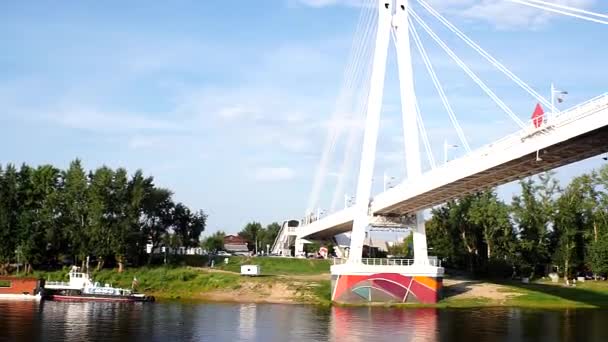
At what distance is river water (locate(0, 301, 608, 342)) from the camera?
3519cm

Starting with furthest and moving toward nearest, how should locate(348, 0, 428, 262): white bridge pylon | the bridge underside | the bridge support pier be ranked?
1. the bridge support pier
2. locate(348, 0, 428, 262): white bridge pylon
3. the bridge underside

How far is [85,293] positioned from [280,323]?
21847 millimetres

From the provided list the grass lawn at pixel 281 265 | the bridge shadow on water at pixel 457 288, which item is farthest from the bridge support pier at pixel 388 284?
the grass lawn at pixel 281 265

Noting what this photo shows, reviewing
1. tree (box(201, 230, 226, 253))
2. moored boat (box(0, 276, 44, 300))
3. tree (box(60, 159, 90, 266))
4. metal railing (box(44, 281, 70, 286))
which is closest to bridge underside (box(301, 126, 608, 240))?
metal railing (box(44, 281, 70, 286))

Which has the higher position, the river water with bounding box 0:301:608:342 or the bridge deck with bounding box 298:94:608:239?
the bridge deck with bounding box 298:94:608:239

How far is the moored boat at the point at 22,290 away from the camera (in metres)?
55.3

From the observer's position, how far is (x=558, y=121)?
33969 mm

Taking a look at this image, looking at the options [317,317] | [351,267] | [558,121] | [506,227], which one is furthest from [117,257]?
[558,121]

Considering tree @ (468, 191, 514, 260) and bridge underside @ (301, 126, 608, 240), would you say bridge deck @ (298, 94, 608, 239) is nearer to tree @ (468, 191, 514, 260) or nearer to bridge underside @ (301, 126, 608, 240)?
bridge underside @ (301, 126, 608, 240)

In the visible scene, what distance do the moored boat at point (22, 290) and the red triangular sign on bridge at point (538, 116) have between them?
39.5 m

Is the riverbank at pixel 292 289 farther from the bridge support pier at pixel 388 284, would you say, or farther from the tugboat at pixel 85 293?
the tugboat at pixel 85 293

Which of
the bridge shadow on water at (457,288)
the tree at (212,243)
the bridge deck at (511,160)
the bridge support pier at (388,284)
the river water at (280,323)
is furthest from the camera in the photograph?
the tree at (212,243)

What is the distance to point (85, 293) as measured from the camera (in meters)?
56.5

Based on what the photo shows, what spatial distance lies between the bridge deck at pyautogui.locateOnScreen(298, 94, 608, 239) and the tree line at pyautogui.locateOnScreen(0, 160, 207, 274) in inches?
1022
